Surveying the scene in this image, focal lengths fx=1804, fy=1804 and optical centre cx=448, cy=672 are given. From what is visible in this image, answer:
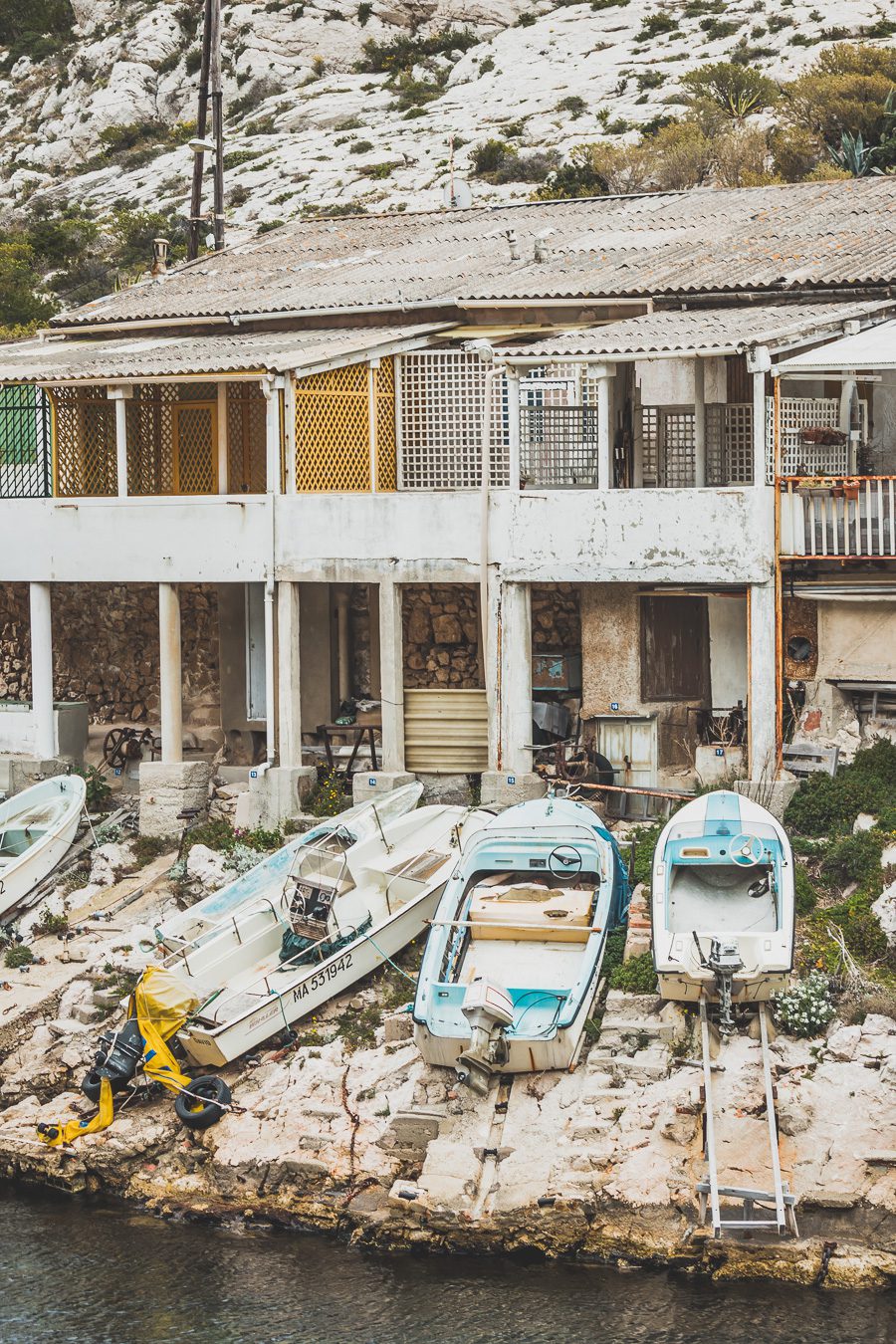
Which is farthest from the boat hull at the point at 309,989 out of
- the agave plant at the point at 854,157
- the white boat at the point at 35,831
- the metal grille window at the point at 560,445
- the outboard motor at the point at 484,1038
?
the agave plant at the point at 854,157

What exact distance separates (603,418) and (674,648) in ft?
10.8

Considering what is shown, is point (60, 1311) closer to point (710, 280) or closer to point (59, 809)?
point (59, 809)

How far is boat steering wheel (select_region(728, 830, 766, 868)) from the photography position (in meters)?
19.0

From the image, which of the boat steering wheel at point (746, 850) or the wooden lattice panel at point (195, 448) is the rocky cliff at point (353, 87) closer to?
the wooden lattice panel at point (195, 448)

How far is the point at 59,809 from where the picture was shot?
960 inches

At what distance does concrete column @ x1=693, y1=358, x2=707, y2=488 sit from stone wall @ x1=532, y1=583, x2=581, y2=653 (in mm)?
2391

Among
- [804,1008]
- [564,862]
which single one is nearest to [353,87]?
[564,862]

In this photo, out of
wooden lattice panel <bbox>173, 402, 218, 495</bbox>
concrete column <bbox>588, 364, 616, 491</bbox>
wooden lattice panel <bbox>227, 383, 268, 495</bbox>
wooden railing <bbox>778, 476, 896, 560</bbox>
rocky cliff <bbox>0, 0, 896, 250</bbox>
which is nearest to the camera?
wooden railing <bbox>778, 476, 896, 560</bbox>

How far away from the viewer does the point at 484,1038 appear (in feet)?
56.1

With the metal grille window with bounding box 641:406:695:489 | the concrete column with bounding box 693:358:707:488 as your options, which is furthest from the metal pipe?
the concrete column with bounding box 693:358:707:488

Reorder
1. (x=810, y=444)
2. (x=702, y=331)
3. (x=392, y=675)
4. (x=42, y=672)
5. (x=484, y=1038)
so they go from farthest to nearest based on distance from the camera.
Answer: (x=42, y=672), (x=392, y=675), (x=810, y=444), (x=702, y=331), (x=484, y=1038)

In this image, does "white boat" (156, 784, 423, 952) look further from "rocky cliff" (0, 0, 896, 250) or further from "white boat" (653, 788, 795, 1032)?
"rocky cliff" (0, 0, 896, 250)

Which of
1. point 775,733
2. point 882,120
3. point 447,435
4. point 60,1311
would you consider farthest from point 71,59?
point 60,1311

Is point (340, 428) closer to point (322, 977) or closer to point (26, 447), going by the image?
point (26, 447)
